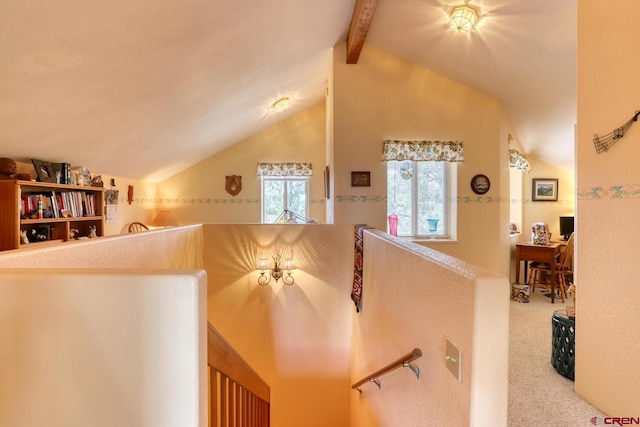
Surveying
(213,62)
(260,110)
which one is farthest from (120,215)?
(213,62)

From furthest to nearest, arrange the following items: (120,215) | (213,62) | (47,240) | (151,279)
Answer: (120,215)
(47,240)
(213,62)
(151,279)

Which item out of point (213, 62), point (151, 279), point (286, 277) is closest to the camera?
point (151, 279)

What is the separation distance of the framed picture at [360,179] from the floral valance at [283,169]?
1.67 meters

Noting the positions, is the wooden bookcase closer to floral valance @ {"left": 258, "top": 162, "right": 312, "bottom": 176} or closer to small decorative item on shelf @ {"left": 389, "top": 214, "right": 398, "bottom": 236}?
floral valance @ {"left": 258, "top": 162, "right": 312, "bottom": 176}

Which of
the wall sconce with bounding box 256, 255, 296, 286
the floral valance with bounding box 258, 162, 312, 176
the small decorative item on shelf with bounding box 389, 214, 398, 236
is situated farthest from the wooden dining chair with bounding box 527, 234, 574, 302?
the floral valance with bounding box 258, 162, 312, 176

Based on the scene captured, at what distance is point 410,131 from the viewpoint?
3881 millimetres

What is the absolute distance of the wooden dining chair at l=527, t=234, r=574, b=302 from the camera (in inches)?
155

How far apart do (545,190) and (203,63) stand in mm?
5240

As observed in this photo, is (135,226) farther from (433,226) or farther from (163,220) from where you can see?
(433,226)

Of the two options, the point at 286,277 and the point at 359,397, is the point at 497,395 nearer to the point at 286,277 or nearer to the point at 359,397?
the point at 359,397

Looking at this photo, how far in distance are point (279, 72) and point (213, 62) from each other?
3.25 ft

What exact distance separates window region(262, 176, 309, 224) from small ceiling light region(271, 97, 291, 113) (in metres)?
1.27

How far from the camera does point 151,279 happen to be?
82 centimetres

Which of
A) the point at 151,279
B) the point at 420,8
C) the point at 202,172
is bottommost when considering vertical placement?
the point at 151,279
